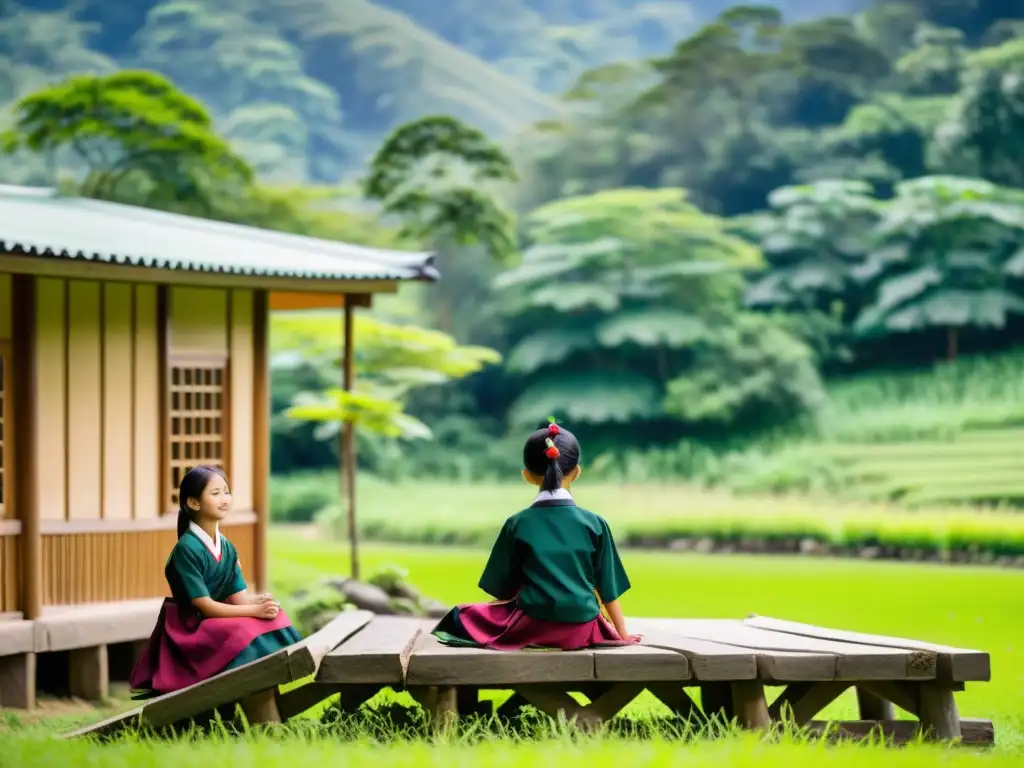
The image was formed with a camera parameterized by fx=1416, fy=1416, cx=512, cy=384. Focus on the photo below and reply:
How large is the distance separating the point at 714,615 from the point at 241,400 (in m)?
5.25

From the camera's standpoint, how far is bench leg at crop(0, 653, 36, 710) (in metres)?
8.27

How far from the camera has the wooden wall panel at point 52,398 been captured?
9.01 m

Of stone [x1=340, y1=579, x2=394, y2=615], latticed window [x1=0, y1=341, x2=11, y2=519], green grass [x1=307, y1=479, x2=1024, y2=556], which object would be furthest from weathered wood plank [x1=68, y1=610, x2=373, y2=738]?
green grass [x1=307, y1=479, x2=1024, y2=556]

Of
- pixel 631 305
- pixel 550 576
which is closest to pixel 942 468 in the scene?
pixel 631 305

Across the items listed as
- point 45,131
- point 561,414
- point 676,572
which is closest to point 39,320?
point 676,572

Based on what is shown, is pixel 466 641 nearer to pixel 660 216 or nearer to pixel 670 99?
pixel 660 216

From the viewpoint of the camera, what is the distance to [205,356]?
10047 millimetres

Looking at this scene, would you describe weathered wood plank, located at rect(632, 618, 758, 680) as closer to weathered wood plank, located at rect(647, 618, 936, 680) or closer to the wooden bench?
→ weathered wood plank, located at rect(647, 618, 936, 680)

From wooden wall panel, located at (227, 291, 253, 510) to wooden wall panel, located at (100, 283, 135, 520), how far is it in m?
0.89

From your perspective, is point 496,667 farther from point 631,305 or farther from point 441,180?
point 631,305

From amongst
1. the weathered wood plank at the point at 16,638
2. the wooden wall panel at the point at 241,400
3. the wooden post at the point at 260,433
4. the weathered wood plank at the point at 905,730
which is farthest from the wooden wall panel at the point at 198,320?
the weathered wood plank at the point at 905,730

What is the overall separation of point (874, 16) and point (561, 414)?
14.4 m

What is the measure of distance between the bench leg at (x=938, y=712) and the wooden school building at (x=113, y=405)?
514 cm

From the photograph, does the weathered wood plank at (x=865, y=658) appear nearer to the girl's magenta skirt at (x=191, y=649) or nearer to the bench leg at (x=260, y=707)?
the bench leg at (x=260, y=707)
